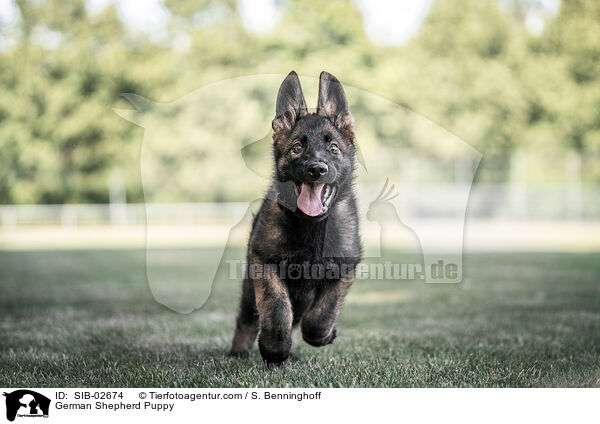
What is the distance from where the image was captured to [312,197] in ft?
11.9

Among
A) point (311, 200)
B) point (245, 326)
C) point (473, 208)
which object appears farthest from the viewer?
point (473, 208)

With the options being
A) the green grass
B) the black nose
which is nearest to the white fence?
the green grass

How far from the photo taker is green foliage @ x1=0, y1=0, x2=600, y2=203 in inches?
536

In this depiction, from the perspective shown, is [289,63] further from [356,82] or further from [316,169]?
[316,169]

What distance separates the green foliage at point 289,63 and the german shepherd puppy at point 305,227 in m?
6.23

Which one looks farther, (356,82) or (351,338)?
(356,82)

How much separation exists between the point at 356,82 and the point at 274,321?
10800 millimetres

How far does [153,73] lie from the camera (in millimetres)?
17078

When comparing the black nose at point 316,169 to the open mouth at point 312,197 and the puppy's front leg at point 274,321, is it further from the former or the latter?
the puppy's front leg at point 274,321
